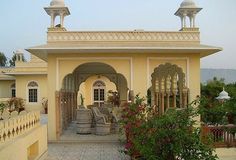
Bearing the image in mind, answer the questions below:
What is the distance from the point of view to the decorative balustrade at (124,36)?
1293 centimetres

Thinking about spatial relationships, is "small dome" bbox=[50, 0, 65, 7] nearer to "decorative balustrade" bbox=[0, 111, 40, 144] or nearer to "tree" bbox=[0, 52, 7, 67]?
"decorative balustrade" bbox=[0, 111, 40, 144]

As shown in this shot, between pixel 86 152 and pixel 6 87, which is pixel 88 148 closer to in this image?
pixel 86 152

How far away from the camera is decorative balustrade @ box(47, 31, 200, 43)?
12930 millimetres

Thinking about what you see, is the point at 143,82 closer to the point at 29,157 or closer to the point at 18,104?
the point at 29,157

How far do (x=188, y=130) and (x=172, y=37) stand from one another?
7.76 m

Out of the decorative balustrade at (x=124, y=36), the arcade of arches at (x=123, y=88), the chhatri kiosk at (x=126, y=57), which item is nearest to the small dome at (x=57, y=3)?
the chhatri kiosk at (x=126, y=57)

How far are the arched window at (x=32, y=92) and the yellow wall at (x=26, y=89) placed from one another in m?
0.22

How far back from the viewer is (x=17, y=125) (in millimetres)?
7160

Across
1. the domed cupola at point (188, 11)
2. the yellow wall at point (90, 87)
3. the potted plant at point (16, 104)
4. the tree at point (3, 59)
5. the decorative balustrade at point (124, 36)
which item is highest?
the tree at point (3, 59)

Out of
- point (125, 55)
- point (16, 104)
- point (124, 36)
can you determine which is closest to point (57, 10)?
point (124, 36)

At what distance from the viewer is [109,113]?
15.9 metres

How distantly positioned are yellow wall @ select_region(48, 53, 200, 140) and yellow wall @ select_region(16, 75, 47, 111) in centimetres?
1519

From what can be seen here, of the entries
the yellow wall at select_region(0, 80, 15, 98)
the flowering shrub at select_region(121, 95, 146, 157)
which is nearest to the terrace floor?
the flowering shrub at select_region(121, 95, 146, 157)

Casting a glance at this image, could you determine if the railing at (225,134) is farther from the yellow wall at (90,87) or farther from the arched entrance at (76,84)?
the yellow wall at (90,87)
